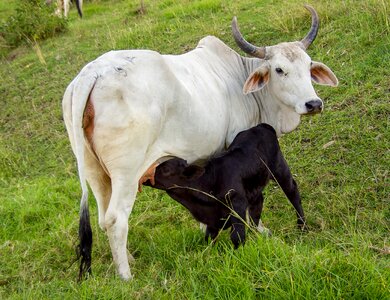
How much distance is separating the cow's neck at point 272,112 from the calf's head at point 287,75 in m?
0.06

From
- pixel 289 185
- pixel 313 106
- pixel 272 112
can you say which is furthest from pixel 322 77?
pixel 289 185

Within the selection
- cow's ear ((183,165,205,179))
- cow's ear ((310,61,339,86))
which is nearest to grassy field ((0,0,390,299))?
cow's ear ((183,165,205,179))

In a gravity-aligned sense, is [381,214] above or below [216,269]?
below

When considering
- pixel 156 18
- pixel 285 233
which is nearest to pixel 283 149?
pixel 285 233

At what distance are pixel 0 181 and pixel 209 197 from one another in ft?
9.03

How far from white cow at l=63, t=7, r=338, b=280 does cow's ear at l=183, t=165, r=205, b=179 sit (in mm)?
157

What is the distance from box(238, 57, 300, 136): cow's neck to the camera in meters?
4.40

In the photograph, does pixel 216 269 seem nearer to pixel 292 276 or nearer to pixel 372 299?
pixel 292 276

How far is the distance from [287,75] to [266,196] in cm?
103

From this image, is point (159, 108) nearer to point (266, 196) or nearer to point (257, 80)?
point (257, 80)

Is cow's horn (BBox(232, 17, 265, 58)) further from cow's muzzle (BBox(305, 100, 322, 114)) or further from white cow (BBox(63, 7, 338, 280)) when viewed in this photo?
cow's muzzle (BBox(305, 100, 322, 114))

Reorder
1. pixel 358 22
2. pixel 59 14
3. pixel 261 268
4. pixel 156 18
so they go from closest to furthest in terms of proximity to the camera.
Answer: pixel 261 268, pixel 358 22, pixel 156 18, pixel 59 14

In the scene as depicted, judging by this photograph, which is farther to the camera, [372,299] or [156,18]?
[156,18]

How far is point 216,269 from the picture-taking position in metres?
3.06
